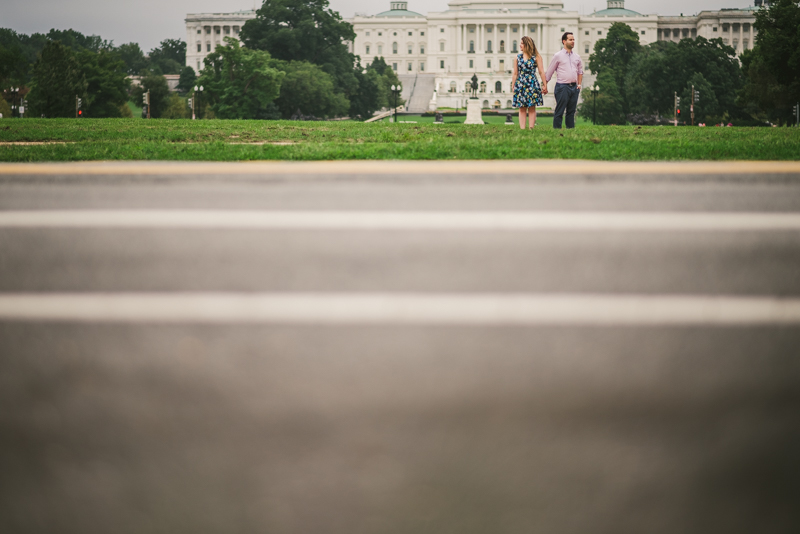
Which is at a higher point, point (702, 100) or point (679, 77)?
point (679, 77)

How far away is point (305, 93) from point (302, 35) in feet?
54.9

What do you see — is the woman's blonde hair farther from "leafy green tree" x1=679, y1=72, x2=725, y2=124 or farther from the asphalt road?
"leafy green tree" x1=679, y1=72, x2=725, y2=124

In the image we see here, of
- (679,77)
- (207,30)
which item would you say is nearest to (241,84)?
(679,77)

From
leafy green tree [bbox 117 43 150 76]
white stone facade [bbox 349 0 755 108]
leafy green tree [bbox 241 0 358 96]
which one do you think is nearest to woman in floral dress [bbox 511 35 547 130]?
leafy green tree [bbox 241 0 358 96]

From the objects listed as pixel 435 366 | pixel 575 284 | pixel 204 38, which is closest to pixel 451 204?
pixel 575 284

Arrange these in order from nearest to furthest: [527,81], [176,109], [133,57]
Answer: [527,81], [176,109], [133,57]

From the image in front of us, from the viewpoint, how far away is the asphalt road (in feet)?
6.91

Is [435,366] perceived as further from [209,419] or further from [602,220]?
[602,220]

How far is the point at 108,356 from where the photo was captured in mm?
3031

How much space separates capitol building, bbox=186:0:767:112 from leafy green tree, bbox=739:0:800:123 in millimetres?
73310

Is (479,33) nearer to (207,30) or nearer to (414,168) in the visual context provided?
(207,30)

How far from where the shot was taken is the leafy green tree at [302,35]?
78312mm

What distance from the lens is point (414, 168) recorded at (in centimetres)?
730

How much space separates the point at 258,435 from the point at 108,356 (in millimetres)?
953
